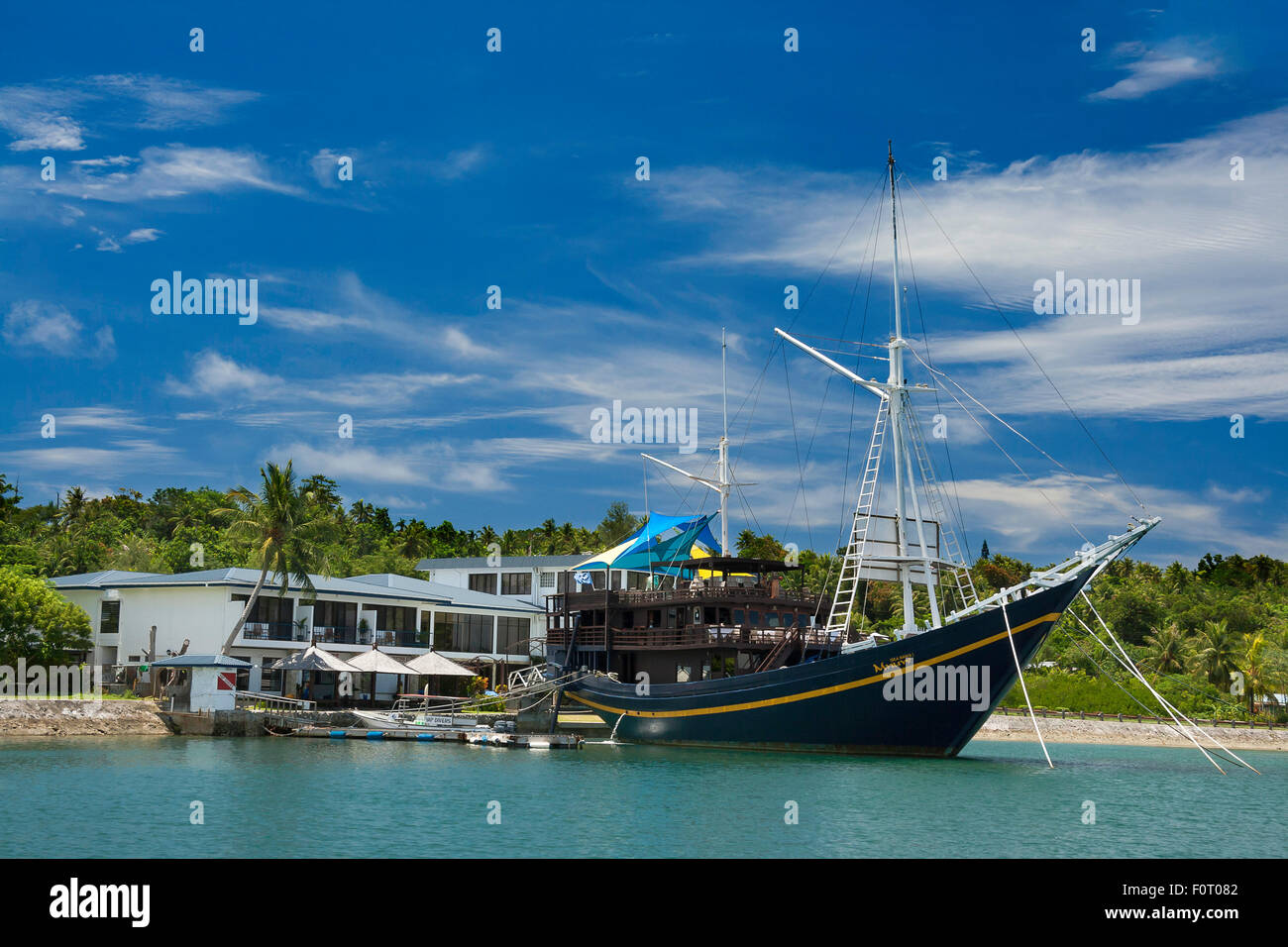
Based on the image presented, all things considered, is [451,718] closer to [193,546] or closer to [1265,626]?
[193,546]

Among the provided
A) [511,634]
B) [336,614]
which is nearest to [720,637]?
[336,614]

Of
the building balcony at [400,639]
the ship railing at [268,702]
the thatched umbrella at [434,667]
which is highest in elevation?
the building balcony at [400,639]

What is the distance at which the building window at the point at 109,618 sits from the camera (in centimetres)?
4853

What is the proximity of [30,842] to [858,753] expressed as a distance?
77.6ft

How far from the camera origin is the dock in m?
37.8

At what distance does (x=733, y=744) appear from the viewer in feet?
121

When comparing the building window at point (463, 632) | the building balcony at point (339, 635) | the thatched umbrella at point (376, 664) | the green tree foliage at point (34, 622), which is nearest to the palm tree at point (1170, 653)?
the building window at point (463, 632)

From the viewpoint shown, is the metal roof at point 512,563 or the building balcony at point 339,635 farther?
the metal roof at point 512,563

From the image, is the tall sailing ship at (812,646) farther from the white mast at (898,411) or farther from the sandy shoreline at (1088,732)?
the sandy shoreline at (1088,732)

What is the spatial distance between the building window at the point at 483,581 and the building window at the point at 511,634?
8.15m

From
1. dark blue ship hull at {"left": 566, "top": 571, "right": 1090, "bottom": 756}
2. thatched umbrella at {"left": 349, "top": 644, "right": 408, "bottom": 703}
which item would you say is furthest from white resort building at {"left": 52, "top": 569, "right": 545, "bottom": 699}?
dark blue ship hull at {"left": 566, "top": 571, "right": 1090, "bottom": 756}

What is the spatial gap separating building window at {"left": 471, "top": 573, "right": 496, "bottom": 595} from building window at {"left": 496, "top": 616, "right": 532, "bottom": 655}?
8.15 metres
